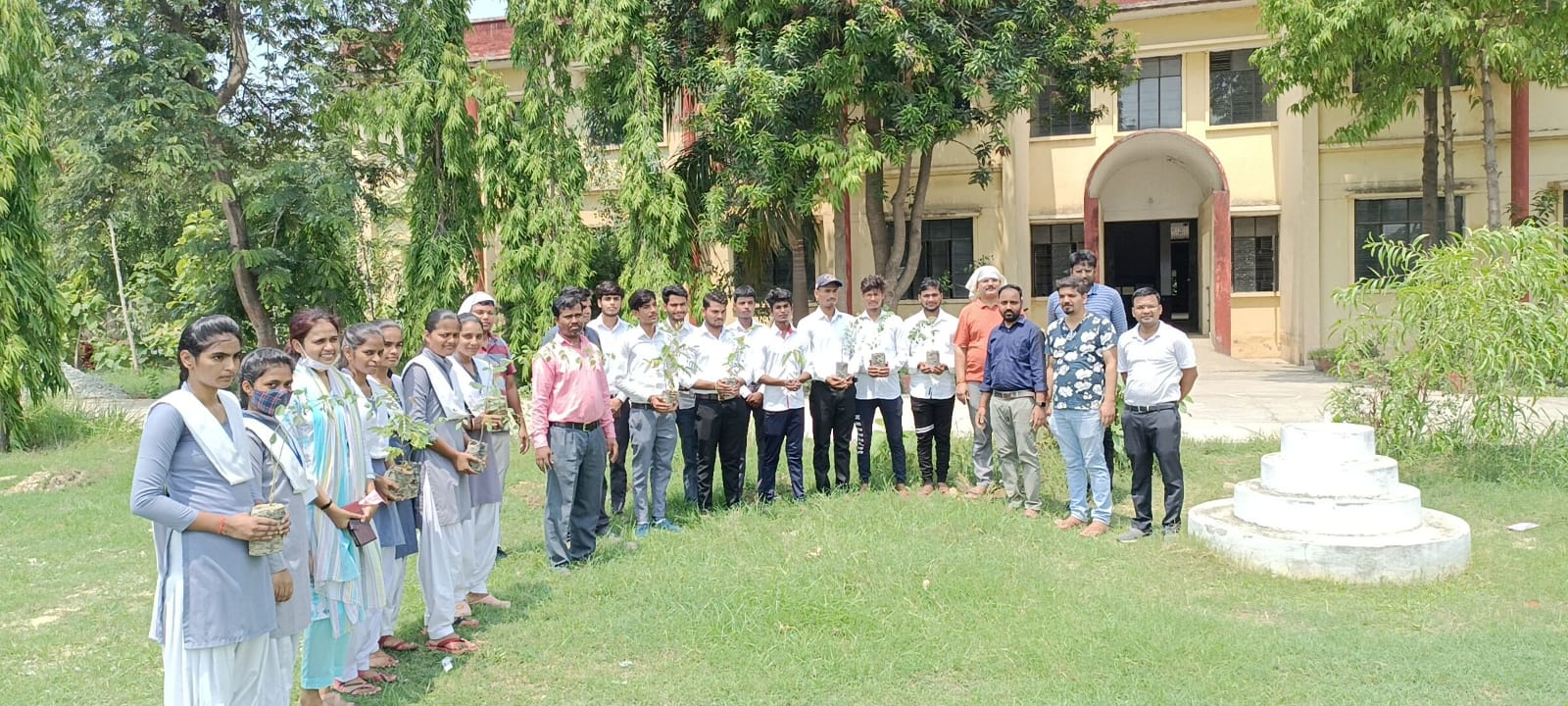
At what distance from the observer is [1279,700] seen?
438 centimetres

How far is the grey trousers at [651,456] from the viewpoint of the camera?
740 centimetres

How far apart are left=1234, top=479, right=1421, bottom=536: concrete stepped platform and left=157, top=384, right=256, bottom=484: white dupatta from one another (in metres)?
5.42

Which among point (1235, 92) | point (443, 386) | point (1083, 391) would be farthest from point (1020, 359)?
point (1235, 92)

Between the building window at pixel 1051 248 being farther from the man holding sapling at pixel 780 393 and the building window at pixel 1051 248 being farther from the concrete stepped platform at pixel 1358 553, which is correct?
the concrete stepped platform at pixel 1358 553

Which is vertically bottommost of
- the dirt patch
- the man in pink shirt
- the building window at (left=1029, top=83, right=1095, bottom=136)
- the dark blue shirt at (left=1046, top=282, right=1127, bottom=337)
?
the dirt patch

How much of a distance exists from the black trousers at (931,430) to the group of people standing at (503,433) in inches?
0.7

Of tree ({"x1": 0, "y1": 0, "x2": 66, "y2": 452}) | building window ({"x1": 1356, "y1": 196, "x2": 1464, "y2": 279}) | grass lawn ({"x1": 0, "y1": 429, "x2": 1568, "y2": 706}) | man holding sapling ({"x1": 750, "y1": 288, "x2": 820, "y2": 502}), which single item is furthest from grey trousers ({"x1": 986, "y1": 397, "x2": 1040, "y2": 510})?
building window ({"x1": 1356, "y1": 196, "x2": 1464, "y2": 279})

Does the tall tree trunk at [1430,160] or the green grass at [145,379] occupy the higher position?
the tall tree trunk at [1430,160]

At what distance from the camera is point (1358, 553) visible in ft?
19.4

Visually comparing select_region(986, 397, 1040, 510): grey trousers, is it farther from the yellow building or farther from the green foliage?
the yellow building

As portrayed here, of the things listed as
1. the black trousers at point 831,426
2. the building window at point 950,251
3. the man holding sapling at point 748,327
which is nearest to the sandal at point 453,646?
the man holding sapling at point 748,327

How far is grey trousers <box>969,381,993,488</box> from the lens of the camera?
838 centimetres

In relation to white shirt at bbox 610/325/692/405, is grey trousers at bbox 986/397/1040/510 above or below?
below

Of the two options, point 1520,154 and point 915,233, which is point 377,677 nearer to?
point 915,233
